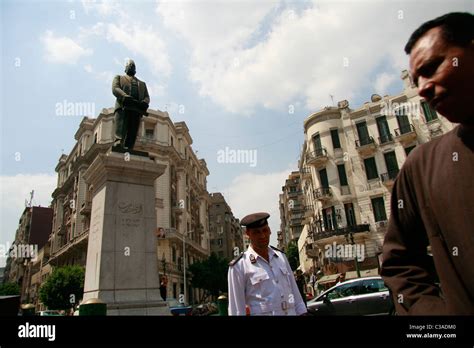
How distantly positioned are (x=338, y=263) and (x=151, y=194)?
23.7 m

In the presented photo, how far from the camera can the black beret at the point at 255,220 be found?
303 centimetres

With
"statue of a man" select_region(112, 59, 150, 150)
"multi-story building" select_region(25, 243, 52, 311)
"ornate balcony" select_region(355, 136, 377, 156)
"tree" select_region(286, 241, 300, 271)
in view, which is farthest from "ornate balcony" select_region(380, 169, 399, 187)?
"multi-story building" select_region(25, 243, 52, 311)

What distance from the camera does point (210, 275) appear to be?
37719 millimetres

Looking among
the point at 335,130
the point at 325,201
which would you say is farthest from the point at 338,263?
the point at 335,130

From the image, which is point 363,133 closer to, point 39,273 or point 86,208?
point 86,208

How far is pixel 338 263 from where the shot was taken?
1041 inches

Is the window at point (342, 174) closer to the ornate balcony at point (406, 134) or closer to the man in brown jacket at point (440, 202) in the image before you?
the ornate balcony at point (406, 134)

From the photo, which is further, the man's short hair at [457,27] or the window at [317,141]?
the window at [317,141]

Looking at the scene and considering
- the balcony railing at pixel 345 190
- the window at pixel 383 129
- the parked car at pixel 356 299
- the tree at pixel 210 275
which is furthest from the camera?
the tree at pixel 210 275

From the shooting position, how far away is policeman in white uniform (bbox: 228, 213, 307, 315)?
2707 millimetres

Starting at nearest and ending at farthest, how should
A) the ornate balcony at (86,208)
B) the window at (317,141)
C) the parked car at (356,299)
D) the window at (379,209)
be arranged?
the parked car at (356,299) < the window at (379,209) < the window at (317,141) < the ornate balcony at (86,208)

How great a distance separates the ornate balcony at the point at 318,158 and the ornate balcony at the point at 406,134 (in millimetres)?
5920

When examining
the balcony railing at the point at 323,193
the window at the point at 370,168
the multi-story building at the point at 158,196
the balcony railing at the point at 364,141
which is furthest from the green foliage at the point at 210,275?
the balcony railing at the point at 364,141

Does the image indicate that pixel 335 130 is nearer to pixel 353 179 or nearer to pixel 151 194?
pixel 353 179
